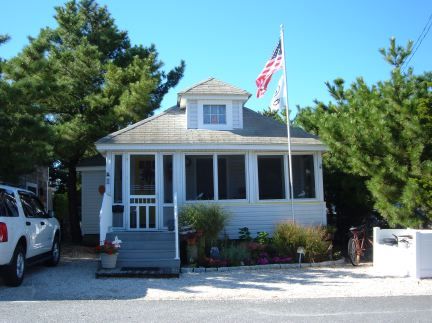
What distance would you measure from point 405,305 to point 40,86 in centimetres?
971

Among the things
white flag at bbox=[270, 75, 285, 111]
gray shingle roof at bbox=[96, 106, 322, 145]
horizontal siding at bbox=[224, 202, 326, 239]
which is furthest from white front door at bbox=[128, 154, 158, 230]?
white flag at bbox=[270, 75, 285, 111]

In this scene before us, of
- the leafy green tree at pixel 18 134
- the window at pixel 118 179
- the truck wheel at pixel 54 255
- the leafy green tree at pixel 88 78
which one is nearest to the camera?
the leafy green tree at pixel 18 134

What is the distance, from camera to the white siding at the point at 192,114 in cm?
1534

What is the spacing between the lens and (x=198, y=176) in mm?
15375

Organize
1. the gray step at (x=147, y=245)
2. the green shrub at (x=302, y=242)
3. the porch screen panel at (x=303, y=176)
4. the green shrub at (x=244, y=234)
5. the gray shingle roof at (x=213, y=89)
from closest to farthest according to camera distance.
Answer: the gray step at (x=147, y=245)
the green shrub at (x=302, y=242)
the green shrub at (x=244, y=234)
the porch screen panel at (x=303, y=176)
the gray shingle roof at (x=213, y=89)

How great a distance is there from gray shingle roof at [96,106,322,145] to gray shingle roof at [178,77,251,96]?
1.01 m

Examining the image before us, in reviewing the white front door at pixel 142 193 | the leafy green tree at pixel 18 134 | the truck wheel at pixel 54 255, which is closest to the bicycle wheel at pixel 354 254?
the white front door at pixel 142 193

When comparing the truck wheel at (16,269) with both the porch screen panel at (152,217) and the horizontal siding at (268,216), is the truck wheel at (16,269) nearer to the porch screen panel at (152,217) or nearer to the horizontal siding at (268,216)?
the porch screen panel at (152,217)

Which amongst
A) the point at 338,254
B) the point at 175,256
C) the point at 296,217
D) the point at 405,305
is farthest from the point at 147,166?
the point at 405,305

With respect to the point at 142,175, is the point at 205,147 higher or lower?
higher

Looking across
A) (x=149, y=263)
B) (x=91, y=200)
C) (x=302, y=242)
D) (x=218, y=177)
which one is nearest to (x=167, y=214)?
(x=218, y=177)

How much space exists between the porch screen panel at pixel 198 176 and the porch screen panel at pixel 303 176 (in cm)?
272

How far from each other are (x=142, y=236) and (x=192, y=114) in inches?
182

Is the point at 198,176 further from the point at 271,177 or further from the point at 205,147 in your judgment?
the point at 271,177
